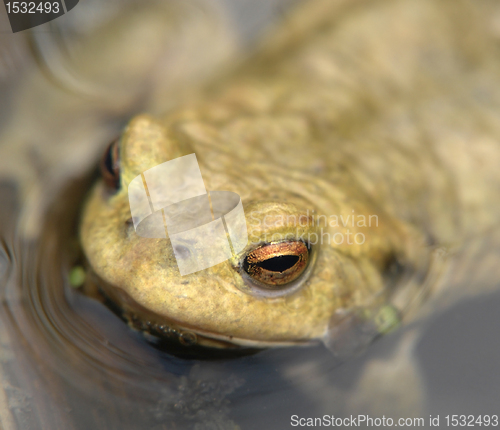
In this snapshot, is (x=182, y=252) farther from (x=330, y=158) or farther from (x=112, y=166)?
(x=330, y=158)

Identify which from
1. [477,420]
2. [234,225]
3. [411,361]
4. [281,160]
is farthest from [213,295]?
[477,420]

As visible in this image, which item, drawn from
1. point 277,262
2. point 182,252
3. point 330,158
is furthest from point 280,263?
point 330,158

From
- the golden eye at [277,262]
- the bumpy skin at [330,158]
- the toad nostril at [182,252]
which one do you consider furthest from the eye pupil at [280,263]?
the toad nostril at [182,252]

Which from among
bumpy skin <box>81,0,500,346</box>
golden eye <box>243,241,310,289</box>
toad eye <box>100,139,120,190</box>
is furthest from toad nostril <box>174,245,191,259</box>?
toad eye <box>100,139,120,190</box>

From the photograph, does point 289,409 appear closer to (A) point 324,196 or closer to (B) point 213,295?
(B) point 213,295

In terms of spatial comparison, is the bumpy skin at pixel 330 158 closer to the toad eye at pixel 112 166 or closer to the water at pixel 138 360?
the toad eye at pixel 112 166

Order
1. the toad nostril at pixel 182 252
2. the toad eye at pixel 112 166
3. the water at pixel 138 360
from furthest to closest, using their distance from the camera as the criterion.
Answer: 1. the toad eye at pixel 112 166
2. the water at pixel 138 360
3. the toad nostril at pixel 182 252
